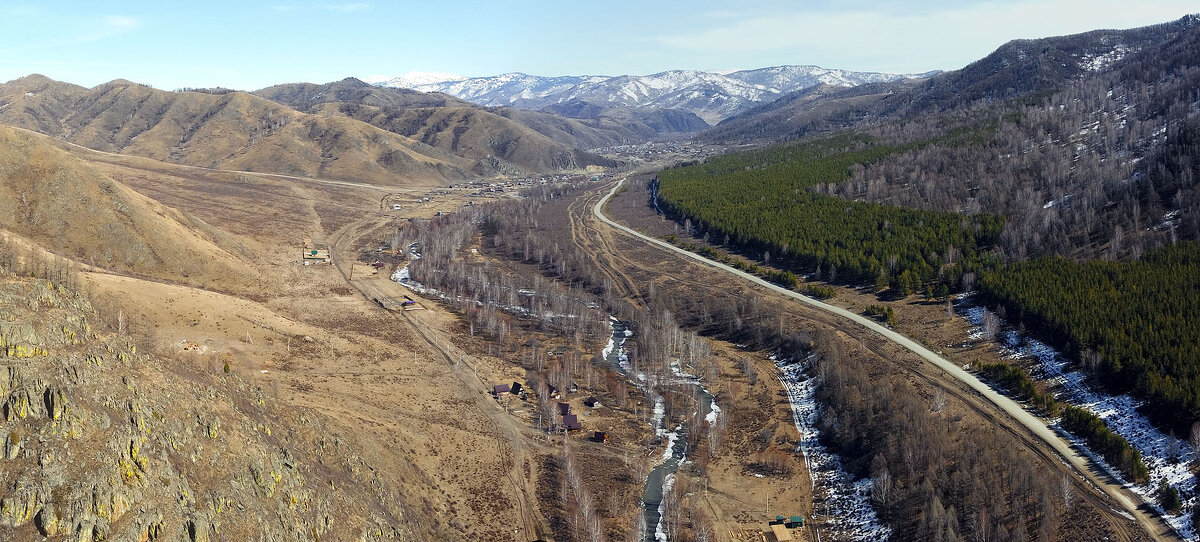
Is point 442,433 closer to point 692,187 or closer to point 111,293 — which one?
point 111,293

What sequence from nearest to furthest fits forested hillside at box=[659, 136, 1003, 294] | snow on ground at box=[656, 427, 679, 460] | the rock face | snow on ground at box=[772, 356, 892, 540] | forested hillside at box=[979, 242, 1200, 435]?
the rock face, snow on ground at box=[772, 356, 892, 540], forested hillside at box=[979, 242, 1200, 435], snow on ground at box=[656, 427, 679, 460], forested hillside at box=[659, 136, 1003, 294]

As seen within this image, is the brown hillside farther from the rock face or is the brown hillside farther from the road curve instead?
the road curve

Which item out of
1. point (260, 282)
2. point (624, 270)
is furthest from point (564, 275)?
point (260, 282)

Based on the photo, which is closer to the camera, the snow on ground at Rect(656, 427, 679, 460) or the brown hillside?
the snow on ground at Rect(656, 427, 679, 460)

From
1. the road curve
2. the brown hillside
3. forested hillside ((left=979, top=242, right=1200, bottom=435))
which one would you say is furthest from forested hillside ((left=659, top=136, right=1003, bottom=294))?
the brown hillside

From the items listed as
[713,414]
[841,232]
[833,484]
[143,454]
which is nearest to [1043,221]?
[841,232]

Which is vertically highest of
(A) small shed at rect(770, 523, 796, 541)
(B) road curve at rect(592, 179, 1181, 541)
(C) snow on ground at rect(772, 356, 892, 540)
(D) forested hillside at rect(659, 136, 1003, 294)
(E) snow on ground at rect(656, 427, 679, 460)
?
(D) forested hillside at rect(659, 136, 1003, 294)

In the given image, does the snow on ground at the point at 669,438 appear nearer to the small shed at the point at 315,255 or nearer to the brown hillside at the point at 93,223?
the brown hillside at the point at 93,223
